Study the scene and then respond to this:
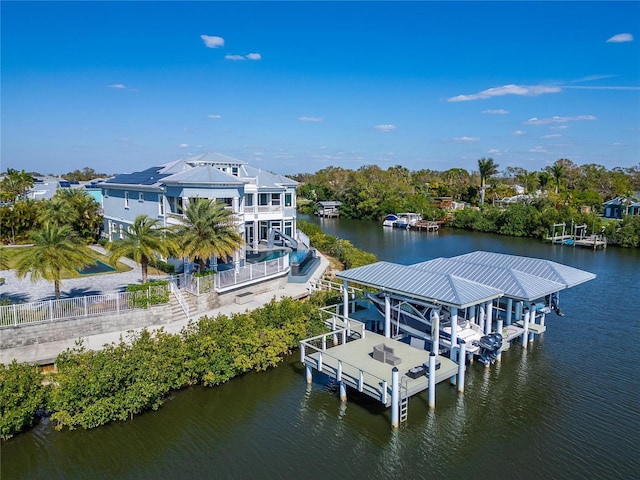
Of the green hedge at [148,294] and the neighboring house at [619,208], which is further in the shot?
the neighboring house at [619,208]

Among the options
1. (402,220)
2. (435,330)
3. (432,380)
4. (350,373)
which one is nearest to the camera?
(432,380)

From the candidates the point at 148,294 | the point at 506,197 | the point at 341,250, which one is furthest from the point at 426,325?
the point at 506,197

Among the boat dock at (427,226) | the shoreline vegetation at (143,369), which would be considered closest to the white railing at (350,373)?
the shoreline vegetation at (143,369)

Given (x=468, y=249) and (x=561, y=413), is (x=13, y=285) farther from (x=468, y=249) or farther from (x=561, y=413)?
(x=468, y=249)

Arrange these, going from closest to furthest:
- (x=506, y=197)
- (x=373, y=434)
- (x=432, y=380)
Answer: (x=373, y=434) < (x=432, y=380) < (x=506, y=197)

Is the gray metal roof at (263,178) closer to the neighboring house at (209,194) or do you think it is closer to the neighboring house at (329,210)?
the neighboring house at (209,194)

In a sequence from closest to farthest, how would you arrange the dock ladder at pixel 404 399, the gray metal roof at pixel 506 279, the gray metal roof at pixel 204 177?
the dock ladder at pixel 404 399 → the gray metal roof at pixel 506 279 → the gray metal roof at pixel 204 177

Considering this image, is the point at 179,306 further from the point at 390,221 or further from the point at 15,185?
the point at 390,221
